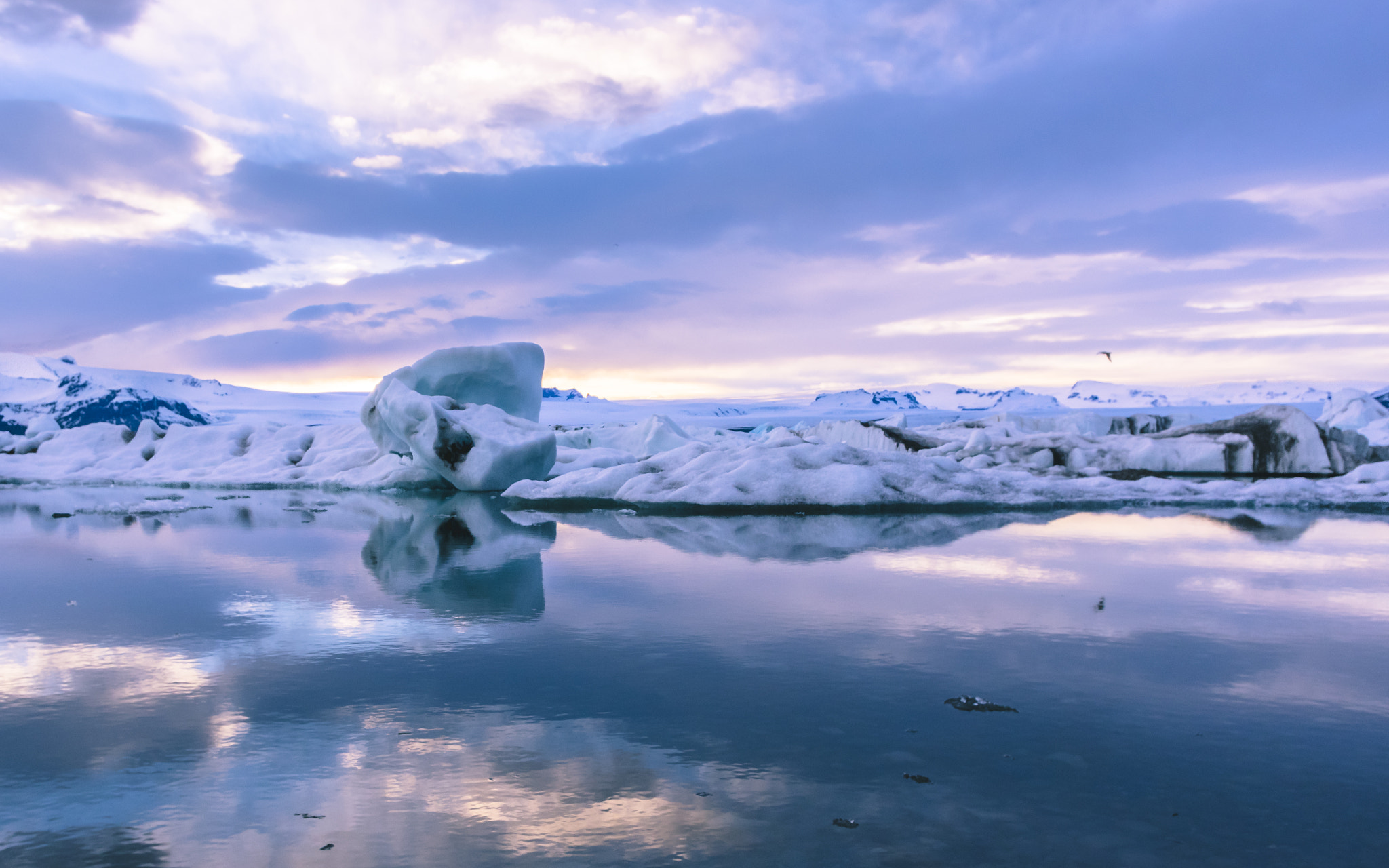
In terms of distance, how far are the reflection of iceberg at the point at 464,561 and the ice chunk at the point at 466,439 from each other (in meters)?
4.26

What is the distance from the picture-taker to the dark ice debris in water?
4.01 metres

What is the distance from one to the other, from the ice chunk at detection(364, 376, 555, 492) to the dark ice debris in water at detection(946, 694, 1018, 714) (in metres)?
15.4

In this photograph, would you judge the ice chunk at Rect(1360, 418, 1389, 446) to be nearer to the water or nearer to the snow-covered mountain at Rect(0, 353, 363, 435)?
the water

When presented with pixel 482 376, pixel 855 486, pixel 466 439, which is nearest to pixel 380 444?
pixel 482 376

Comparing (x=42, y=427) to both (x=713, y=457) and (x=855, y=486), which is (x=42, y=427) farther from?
(x=855, y=486)

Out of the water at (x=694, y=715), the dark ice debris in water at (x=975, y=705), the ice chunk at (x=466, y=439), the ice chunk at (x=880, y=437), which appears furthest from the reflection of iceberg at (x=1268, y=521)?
the ice chunk at (x=466, y=439)

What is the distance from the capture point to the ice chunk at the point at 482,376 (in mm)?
21625

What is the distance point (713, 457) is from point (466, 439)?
19.4 feet

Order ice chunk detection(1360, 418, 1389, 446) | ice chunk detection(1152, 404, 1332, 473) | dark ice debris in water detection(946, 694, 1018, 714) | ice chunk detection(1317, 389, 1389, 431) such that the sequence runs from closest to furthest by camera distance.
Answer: dark ice debris in water detection(946, 694, 1018, 714) < ice chunk detection(1152, 404, 1332, 473) < ice chunk detection(1360, 418, 1389, 446) < ice chunk detection(1317, 389, 1389, 431)

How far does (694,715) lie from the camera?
3.94 m

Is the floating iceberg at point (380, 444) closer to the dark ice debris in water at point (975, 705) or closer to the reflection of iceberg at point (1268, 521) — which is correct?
the reflection of iceberg at point (1268, 521)

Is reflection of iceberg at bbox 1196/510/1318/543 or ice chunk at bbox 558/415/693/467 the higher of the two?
ice chunk at bbox 558/415/693/467

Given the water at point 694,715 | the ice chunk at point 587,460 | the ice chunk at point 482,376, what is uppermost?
the ice chunk at point 482,376

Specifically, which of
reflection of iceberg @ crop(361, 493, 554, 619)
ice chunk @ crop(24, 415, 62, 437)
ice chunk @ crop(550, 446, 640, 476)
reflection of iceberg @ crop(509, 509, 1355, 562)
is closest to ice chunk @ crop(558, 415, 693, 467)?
ice chunk @ crop(550, 446, 640, 476)
